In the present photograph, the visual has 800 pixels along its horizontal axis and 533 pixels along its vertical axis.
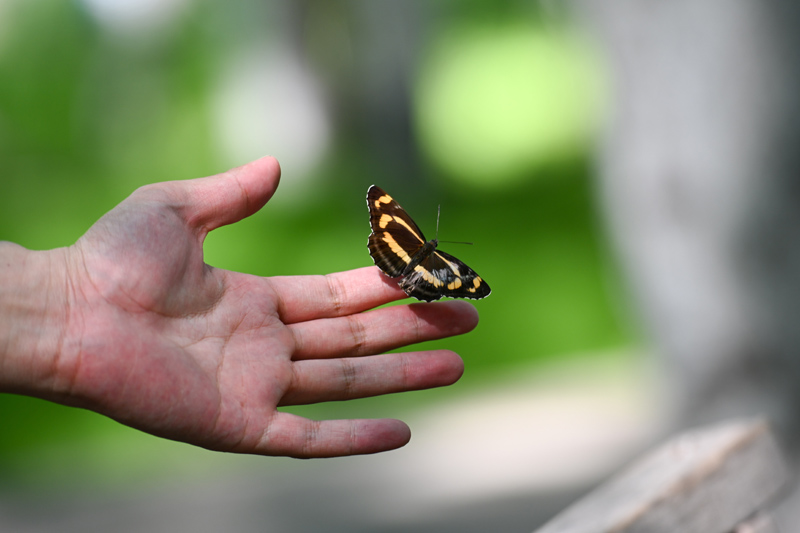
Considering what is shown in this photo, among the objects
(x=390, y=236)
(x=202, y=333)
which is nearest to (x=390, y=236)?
(x=390, y=236)

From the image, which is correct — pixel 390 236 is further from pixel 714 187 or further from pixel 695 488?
pixel 714 187

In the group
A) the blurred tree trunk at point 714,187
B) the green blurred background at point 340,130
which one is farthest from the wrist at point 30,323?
the green blurred background at point 340,130

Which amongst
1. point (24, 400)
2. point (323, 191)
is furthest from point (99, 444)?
point (323, 191)

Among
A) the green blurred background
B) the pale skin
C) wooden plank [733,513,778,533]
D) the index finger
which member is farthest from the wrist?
the green blurred background

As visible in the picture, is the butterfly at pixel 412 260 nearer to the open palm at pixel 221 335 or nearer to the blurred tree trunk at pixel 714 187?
the open palm at pixel 221 335

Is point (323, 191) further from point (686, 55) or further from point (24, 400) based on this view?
point (686, 55)
